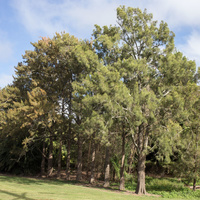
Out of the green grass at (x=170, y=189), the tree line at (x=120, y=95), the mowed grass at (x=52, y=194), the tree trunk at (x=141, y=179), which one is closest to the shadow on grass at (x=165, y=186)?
the green grass at (x=170, y=189)

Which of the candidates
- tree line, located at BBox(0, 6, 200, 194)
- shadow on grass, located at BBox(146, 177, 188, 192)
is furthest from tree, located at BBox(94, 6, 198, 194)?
shadow on grass, located at BBox(146, 177, 188, 192)

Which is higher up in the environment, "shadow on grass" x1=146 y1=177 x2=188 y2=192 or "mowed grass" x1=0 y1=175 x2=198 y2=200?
"shadow on grass" x1=146 y1=177 x2=188 y2=192

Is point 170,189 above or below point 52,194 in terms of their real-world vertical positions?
above

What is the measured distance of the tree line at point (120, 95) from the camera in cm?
1352

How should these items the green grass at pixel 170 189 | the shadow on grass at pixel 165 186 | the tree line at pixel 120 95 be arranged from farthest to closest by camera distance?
the shadow on grass at pixel 165 186, the green grass at pixel 170 189, the tree line at pixel 120 95

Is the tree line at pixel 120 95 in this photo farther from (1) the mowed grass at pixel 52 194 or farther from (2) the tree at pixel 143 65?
(1) the mowed grass at pixel 52 194

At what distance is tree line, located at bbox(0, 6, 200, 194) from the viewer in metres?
13.5

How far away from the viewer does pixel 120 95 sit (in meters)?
13.3

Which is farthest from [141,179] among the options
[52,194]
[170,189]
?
[52,194]

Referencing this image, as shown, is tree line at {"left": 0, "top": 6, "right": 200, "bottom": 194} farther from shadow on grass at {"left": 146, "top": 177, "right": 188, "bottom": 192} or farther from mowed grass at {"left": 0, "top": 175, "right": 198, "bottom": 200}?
mowed grass at {"left": 0, "top": 175, "right": 198, "bottom": 200}

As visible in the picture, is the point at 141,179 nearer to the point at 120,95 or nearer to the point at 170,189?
the point at 170,189

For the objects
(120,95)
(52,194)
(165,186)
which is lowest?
(52,194)

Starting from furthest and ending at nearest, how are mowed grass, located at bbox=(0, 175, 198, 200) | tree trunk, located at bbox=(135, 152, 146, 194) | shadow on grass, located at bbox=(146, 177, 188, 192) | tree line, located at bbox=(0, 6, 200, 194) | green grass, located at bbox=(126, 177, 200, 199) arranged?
shadow on grass, located at bbox=(146, 177, 188, 192) < tree trunk, located at bbox=(135, 152, 146, 194) < green grass, located at bbox=(126, 177, 200, 199) < tree line, located at bbox=(0, 6, 200, 194) < mowed grass, located at bbox=(0, 175, 198, 200)

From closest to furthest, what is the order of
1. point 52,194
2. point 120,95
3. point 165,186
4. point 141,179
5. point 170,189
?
point 52,194 → point 120,95 → point 141,179 → point 170,189 → point 165,186
